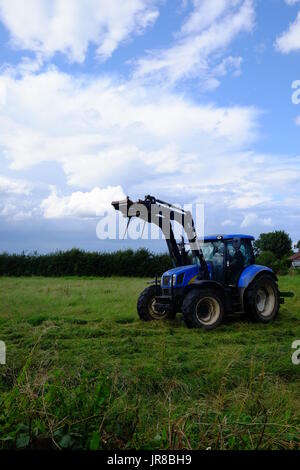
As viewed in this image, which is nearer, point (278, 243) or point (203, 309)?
point (203, 309)

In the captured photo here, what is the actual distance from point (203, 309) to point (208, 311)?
121 millimetres

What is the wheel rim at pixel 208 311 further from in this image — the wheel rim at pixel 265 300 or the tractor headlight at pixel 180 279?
the wheel rim at pixel 265 300

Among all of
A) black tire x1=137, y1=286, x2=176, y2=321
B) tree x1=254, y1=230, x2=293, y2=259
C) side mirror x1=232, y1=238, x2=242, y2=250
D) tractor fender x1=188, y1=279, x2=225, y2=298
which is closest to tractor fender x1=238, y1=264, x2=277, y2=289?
tractor fender x1=188, y1=279, x2=225, y2=298

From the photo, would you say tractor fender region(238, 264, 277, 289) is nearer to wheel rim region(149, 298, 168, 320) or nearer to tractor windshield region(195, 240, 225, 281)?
tractor windshield region(195, 240, 225, 281)

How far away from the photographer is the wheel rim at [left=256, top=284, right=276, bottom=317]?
1152 centimetres

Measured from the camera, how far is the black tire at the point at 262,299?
1086 centimetres

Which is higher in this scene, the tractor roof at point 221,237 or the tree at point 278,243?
the tree at point 278,243

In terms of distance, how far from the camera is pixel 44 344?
26.1 ft

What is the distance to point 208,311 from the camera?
10.5m

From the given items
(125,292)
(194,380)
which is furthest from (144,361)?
(125,292)

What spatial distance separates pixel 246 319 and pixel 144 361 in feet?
17.1

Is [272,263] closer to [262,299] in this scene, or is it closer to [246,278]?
[262,299]

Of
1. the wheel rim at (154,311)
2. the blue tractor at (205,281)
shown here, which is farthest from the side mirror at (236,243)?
the wheel rim at (154,311)

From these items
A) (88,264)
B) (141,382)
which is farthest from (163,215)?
(88,264)
